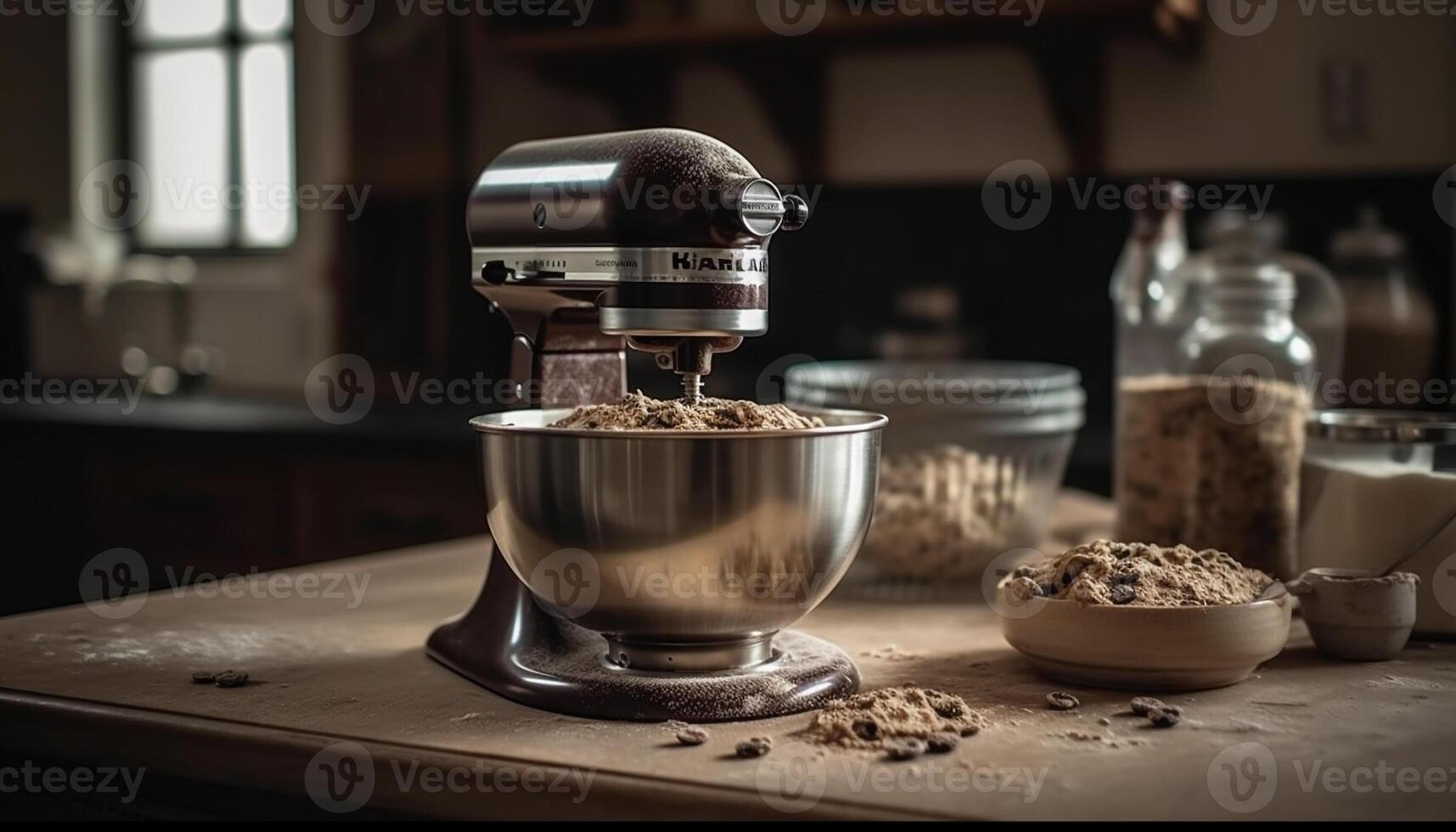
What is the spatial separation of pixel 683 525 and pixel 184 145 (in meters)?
3.70

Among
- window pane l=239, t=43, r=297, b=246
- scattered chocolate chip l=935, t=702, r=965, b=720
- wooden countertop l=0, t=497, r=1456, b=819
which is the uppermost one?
window pane l=239, t=43, r=297, b=246

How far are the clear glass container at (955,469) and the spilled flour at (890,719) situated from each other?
438 mm

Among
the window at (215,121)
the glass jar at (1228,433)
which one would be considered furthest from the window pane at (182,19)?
the glass jar at (1228,433)

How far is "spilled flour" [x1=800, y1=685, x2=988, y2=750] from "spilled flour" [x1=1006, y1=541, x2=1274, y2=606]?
0.13m

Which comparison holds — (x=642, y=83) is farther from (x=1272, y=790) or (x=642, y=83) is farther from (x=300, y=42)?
(x=1272, y=790)

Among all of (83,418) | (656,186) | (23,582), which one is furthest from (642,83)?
(656,186)

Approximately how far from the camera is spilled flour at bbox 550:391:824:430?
3.05ft

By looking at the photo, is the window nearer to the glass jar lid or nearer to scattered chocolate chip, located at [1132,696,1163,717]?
the glass jar lid

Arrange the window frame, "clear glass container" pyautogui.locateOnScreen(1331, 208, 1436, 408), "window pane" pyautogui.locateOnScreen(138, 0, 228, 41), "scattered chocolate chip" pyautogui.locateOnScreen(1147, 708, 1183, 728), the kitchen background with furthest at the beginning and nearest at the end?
"window pane" pyautogui.locateOnScreen(138, 0, 228, 41)
the window frame
the kitchen background
"clear glass container" pyautogui.locateOnScreen(1331, 208, 1436, 408)
"scattered chocolate chip" pyautogui.locateOnScreen(1147, 708, 1183, 728)

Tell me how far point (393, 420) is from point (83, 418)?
723mm

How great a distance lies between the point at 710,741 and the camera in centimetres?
84

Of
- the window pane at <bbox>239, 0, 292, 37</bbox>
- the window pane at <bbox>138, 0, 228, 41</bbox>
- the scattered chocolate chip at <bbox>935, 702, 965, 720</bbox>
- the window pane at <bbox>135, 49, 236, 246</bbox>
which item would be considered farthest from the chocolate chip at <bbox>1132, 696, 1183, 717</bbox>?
the window pane at <bbox>138, 0, 228, 41</bbox>

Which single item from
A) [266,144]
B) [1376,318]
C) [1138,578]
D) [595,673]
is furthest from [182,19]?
[1138,578]

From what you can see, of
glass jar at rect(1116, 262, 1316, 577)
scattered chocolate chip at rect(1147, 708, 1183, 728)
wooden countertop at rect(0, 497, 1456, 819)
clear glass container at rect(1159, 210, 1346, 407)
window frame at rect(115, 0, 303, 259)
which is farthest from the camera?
window frame at rect(115, 0, 303, 259)
